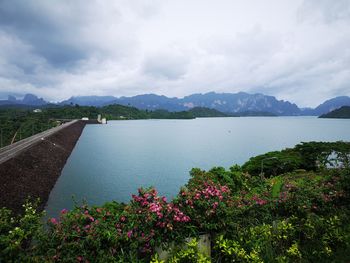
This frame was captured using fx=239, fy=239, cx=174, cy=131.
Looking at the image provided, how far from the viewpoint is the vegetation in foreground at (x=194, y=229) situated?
4.02 m

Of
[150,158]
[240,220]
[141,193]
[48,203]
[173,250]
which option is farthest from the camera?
[150,158]

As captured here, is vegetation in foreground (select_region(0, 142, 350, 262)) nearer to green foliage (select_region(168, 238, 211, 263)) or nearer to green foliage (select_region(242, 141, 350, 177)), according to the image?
green foliage (select_region(168, 238, 211, 263))

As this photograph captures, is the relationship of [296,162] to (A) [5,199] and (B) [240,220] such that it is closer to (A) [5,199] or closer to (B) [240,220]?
(B) [240,220]

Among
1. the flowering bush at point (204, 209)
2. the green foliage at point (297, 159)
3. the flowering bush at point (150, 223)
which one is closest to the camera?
the flowering bush at point (150, 223)

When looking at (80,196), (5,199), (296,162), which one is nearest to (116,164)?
(80,196)

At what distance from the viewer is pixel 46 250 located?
396 cm

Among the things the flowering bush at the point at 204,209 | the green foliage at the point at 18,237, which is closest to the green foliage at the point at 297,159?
the flowering bush at the point at 204,209

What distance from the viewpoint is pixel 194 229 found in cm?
496

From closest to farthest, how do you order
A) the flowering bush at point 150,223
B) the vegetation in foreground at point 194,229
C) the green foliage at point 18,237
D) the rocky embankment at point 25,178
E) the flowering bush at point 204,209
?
the green foliage at point 18,237 < the vegetation in foreground at point 194,229 < the flowering bush at point 150,223 < the flowering bush at point 204,209 < the rocky embankment at point 25,178

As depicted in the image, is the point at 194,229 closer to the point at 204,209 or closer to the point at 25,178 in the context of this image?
the point at 204,209

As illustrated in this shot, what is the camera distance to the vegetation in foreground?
4.02 m

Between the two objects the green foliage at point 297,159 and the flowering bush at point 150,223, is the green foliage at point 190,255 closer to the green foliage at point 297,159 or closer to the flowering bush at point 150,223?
the flowering bush at point 150,223

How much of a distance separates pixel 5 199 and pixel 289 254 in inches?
622

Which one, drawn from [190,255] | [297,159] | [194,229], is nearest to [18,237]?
[190,255]
